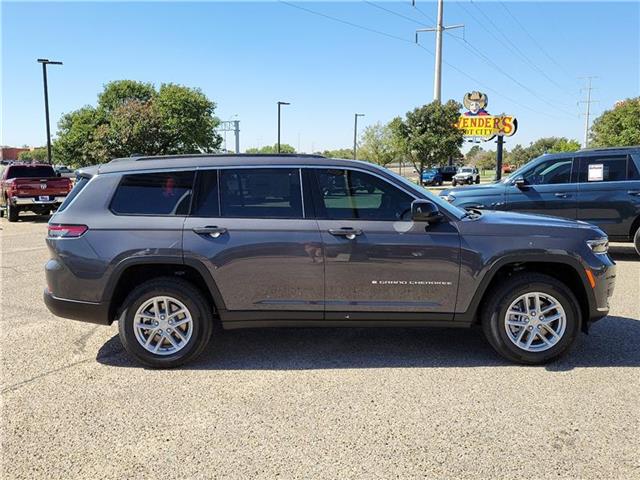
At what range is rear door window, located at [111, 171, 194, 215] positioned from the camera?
434 cm

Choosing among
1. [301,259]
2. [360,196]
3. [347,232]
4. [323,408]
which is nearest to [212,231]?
[301,259]

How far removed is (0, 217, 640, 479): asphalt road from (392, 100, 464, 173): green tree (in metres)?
26.1

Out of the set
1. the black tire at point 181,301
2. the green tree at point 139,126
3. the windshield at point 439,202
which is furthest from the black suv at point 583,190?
the green tree at point 139,126

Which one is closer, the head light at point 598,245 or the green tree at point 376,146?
the head light at point 598,245

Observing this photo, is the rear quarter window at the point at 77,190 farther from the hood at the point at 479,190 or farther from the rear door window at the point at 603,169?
the rear door window at the point at 603,169

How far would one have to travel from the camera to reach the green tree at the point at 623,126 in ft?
133

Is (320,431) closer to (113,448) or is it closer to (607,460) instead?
(113,448)

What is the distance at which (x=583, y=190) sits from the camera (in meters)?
9.23

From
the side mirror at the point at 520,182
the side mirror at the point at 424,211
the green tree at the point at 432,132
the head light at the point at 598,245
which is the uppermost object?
the green tree at the point at 432,132

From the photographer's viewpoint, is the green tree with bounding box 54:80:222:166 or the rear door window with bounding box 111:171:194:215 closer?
the rear door window with bounding box 111:171:194:215

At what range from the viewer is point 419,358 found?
4523 mm

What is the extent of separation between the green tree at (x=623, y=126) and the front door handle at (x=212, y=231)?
42207 millimetres

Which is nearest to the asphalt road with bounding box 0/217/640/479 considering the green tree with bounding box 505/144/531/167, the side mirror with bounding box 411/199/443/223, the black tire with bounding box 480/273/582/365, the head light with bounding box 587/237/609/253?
the black tire with bounding box 480/273/582/365

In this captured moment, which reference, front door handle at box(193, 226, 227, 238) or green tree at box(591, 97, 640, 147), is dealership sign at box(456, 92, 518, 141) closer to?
green tree at box(591, 97, 640, 147)
